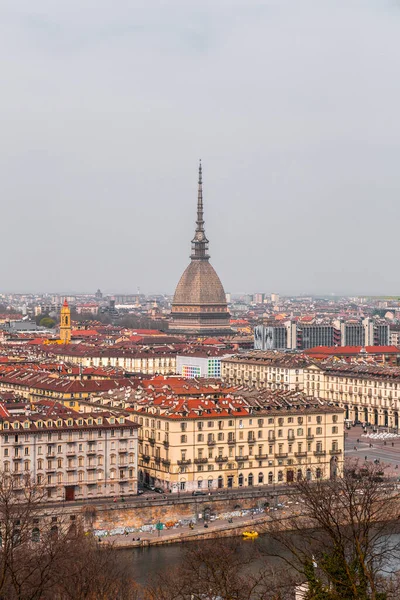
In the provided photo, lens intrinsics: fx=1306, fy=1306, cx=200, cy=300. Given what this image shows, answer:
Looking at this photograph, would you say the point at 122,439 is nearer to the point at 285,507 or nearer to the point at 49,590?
the point at 285,507

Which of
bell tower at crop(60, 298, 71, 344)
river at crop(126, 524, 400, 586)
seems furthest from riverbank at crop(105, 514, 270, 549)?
bell tower at crop(60, 298, 71, 344)

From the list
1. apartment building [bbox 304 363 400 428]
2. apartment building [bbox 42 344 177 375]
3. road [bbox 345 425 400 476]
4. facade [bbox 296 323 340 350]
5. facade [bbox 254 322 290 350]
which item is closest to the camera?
road [bbox 345 425 400 476]

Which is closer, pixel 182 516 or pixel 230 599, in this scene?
pixel 230 599

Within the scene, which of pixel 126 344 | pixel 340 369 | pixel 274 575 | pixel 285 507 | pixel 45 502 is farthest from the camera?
pixel 126 344

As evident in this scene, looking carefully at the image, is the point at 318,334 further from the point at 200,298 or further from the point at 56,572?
the point at 56,572

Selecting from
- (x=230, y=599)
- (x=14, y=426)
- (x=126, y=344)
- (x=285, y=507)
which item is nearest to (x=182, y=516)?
(x=285, y=507)

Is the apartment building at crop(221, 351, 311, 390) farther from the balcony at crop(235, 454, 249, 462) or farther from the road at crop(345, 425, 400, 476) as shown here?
the balcony at crop(235, 454, 249, 462)

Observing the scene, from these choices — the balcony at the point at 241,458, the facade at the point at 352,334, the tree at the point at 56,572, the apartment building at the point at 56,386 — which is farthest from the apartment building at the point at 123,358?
the tree at the point at 56,572
